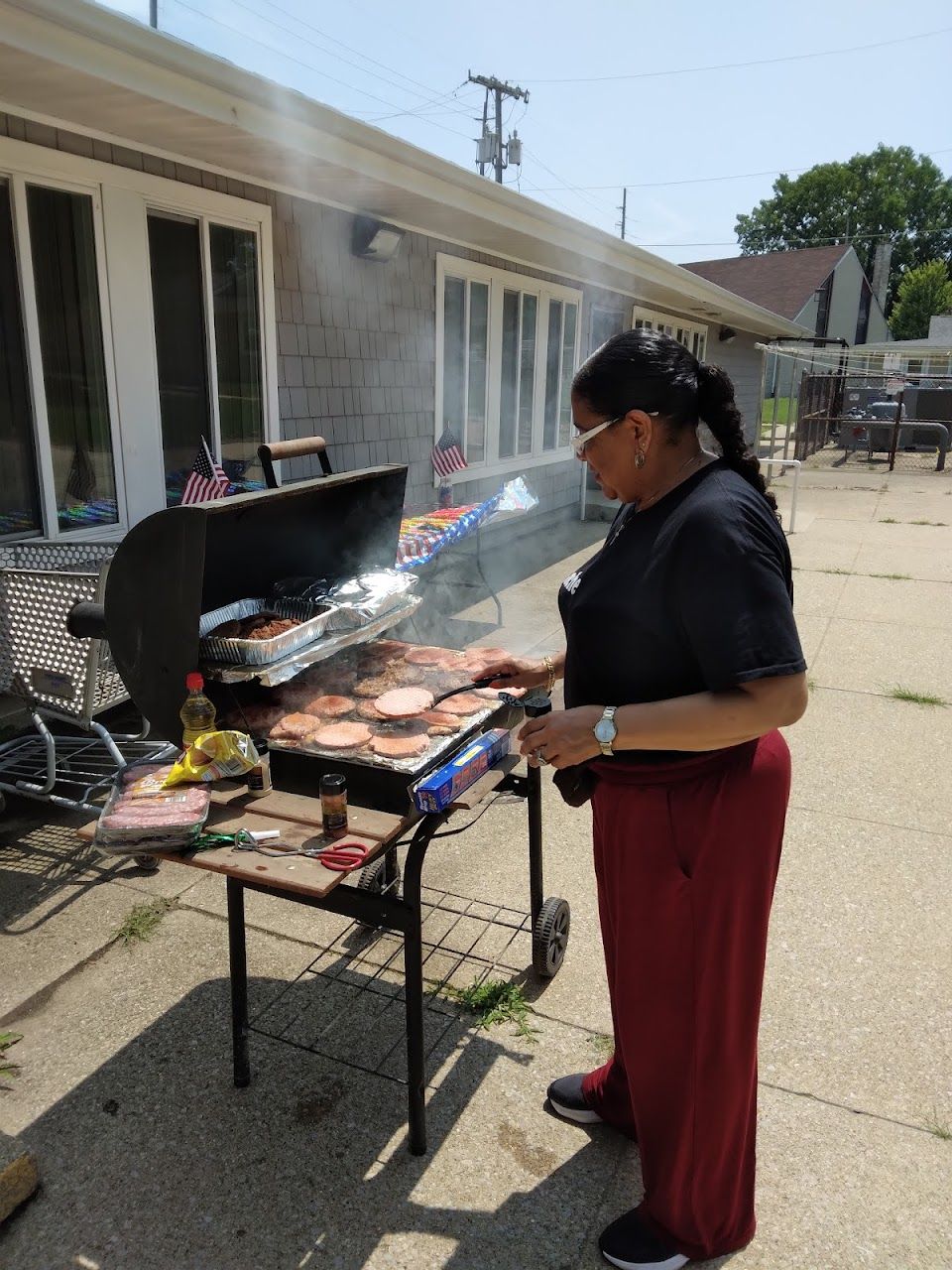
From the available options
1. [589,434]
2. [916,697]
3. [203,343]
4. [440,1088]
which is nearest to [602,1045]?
[440,1088]

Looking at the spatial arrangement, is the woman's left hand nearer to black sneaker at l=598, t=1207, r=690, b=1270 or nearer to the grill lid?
the grill lid

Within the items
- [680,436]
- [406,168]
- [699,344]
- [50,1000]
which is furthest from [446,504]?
[699,344]

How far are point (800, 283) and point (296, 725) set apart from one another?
103ft

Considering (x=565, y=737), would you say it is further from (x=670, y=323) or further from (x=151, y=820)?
(x=670, y=323)

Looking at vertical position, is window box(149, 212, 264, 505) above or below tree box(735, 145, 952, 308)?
below

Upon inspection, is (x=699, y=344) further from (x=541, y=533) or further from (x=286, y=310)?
(x=286, y=310)

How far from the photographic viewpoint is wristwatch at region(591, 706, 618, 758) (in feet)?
5.60

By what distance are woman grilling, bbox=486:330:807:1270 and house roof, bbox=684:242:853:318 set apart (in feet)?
93.9

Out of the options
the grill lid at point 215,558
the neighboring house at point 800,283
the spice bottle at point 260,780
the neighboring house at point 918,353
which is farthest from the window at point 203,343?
the neighboring house at point 918,353

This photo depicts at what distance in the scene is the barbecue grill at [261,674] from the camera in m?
2.13

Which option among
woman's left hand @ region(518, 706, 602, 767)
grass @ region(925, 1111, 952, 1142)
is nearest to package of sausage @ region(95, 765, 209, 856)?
woman's left hand @ region(518, 706, 602, 767)

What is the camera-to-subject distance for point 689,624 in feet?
5.26

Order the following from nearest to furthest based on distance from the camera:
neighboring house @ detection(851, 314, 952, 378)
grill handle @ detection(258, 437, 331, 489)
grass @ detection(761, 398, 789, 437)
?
grill handle @ detection(258, 437, 331, 489) < grass @ detection(761, 398, 789, 437) < neighboring house @ detection(851, 314, 952, 378)

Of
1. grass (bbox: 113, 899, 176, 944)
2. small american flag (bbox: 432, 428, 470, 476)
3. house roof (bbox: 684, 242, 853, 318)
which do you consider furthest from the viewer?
house roof (bbox: 684, 242, 853, 318)
